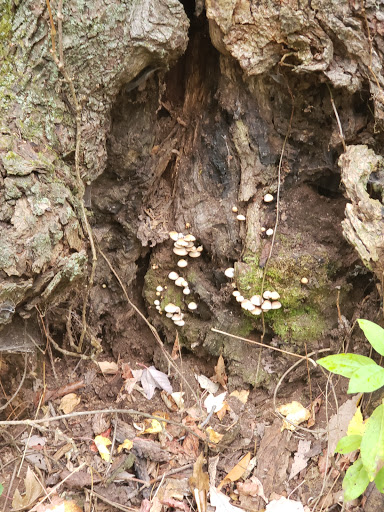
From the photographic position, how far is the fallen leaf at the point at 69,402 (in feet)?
12.3

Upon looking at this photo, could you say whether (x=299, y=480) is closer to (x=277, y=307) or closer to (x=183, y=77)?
(x=277, y=307)

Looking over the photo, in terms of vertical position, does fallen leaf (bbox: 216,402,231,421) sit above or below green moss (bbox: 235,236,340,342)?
below

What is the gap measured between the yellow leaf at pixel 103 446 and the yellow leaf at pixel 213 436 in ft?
2.62

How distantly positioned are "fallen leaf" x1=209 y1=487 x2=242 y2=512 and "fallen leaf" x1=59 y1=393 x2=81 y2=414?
133cm

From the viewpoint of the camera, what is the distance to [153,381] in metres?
4.09

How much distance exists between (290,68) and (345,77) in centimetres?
42

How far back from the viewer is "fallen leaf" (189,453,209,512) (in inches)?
126

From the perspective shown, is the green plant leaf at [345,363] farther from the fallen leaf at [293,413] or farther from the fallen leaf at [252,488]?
the fallen leaf at [252,488]

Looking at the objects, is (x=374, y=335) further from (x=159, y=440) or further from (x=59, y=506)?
(x=59, y=506)

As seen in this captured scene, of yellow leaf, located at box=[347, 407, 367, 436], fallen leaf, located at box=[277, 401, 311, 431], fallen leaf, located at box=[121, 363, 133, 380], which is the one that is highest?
yellow leaf, located at box=[347, 407, 367, 436]

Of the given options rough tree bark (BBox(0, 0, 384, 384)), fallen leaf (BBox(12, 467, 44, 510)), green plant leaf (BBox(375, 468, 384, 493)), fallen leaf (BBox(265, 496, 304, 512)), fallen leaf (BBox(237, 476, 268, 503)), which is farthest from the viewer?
fallen leaf (BBox(237, 476, 268, 503))

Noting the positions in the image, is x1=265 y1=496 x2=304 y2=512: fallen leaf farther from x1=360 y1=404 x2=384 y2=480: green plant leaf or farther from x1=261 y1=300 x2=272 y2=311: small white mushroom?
x1=261 y1=300 x2=272 y2=311: small white mushroom

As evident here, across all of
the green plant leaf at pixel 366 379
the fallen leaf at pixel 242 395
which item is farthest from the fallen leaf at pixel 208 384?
the green plant leaf at pixel 366 379

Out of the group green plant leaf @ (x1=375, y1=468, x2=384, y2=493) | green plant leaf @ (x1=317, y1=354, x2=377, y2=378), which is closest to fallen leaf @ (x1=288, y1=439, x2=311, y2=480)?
green plant leaf @ (x1=375, y1=468, x2=384, y2=493)
